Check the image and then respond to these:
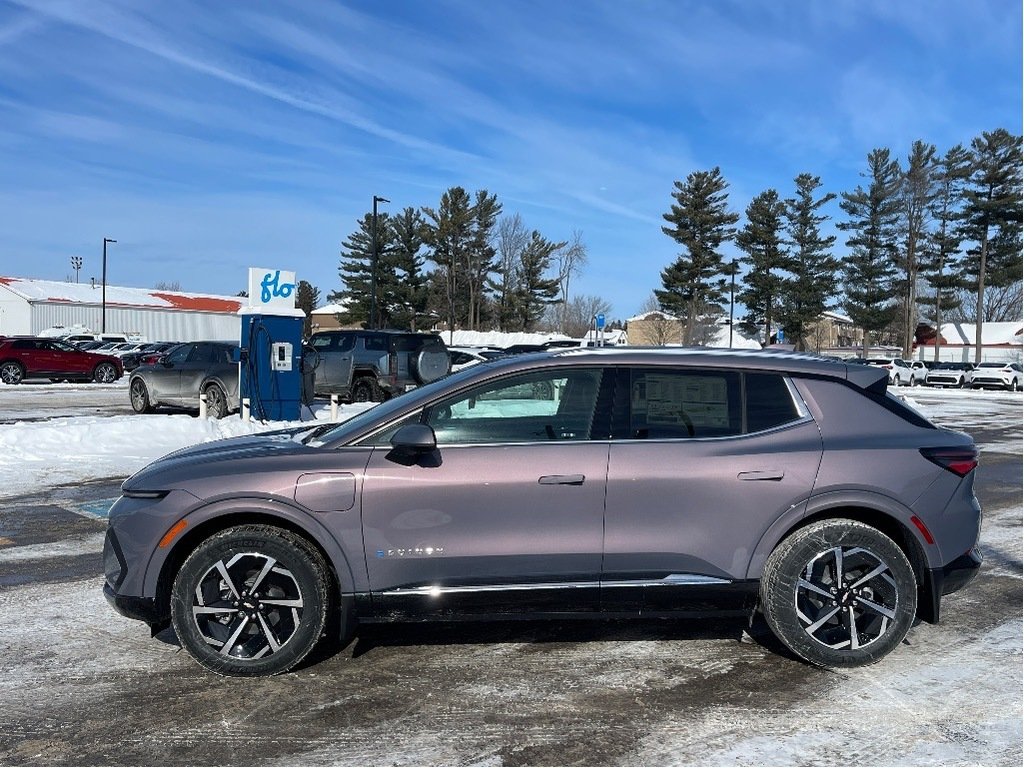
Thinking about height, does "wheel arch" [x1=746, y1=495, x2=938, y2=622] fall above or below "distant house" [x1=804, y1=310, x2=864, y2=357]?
below

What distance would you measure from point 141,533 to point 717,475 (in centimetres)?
286

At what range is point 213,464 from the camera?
4.38 metres

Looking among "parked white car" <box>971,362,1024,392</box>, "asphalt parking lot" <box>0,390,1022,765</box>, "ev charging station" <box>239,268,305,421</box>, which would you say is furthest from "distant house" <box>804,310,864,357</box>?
"asphalt parking lot" <box>0,390,1022,765</box>

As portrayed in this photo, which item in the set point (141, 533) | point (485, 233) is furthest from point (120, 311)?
point (141, 533)

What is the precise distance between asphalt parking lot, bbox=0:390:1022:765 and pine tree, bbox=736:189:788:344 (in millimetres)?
59286

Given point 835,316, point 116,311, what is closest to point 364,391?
point 116,311

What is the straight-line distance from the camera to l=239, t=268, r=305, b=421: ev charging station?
15.0 m

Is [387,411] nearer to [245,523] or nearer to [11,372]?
[245,523]

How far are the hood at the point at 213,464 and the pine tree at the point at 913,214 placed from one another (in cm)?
6339

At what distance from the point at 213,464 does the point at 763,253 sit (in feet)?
203

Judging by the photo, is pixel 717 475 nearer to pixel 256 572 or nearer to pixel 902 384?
pixel 256 572

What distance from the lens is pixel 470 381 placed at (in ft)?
15.1

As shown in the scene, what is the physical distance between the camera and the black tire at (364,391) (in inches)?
752

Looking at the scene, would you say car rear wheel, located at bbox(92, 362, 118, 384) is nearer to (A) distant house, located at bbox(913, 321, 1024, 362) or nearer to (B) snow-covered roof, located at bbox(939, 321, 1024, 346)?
(A) distant house, located at bbox(913, 321, 1024, 362)
